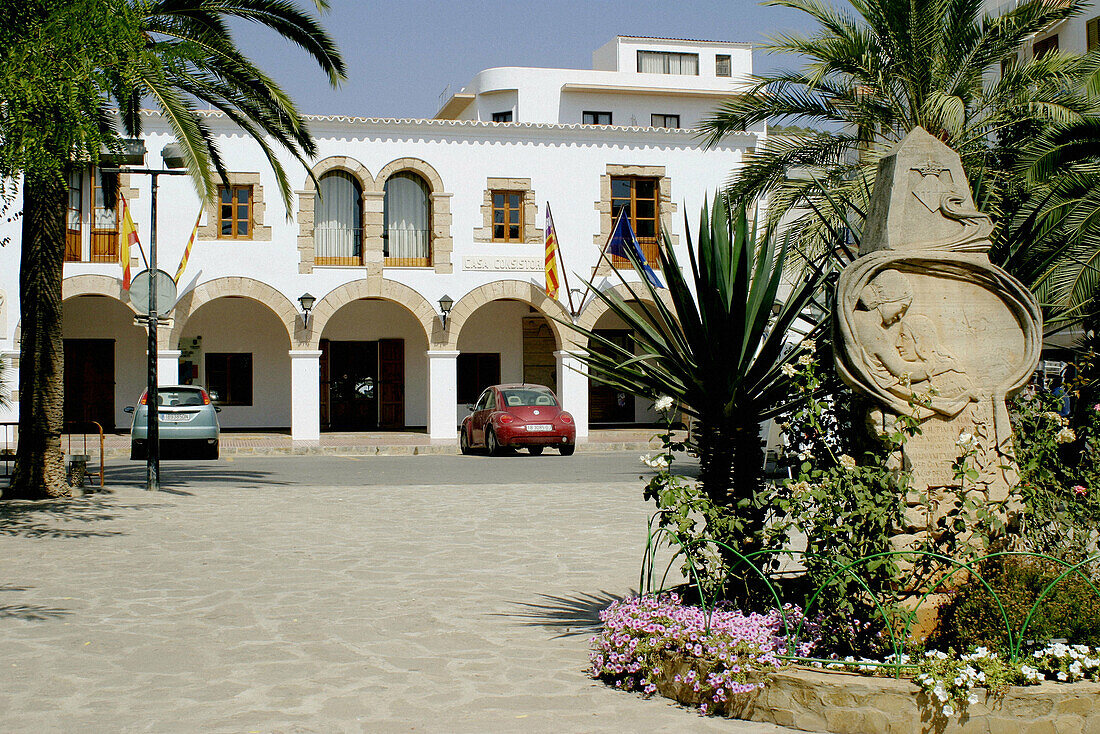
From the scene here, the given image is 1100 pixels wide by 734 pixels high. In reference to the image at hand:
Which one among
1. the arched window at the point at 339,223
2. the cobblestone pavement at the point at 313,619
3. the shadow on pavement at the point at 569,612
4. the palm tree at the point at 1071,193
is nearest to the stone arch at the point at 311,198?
the arched window at the point at 339,223

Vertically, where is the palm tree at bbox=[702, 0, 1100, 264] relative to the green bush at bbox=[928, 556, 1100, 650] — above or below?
above

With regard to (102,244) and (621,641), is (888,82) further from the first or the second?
(102,244)

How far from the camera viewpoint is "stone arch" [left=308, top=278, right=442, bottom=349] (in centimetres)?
2431

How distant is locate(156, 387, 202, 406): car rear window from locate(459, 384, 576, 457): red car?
5.27 m

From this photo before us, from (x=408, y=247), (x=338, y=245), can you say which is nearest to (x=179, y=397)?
(x=338, y=245)

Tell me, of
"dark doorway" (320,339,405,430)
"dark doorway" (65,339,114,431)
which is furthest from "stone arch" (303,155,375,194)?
"dark doorway" (65,339,114,431)

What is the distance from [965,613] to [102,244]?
899 inches

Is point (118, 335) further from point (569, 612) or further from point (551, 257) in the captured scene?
point (569, 612)

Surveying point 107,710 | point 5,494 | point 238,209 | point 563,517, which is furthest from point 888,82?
point 238,209

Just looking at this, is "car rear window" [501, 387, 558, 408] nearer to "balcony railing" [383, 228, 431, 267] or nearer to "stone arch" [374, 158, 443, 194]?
"balcony railing" [383, 228, 431, 267]

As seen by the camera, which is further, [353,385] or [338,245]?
[353,385]

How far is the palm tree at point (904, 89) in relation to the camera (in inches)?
559

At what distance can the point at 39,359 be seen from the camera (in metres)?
12.3

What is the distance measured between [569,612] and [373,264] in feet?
62.3
